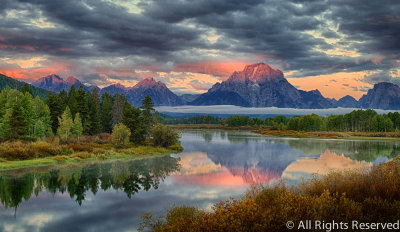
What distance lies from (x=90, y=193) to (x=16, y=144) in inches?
961

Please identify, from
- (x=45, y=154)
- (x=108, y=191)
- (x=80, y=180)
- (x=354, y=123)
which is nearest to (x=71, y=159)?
(x=45, y=154)

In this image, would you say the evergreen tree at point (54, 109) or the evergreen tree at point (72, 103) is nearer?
the evergreen tree at point (54, 109)

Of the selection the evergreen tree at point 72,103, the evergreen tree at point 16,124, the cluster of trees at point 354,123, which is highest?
the evergreen tree at point 72,103

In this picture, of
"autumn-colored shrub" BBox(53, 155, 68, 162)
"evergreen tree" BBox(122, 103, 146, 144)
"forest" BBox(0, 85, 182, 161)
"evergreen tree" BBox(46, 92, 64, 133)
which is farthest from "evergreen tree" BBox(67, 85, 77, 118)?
"autumn-colored shrub" BBox(53, 155, 68, 162)

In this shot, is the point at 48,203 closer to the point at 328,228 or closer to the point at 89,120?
the point at 328,228

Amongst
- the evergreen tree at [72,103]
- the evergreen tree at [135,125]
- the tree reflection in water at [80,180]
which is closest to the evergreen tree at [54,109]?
the evergreen tree at [72,103]

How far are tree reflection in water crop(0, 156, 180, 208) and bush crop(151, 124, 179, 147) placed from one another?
22153 mm

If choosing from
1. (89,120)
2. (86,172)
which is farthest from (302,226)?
(89,120)

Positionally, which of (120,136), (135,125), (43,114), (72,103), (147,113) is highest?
(72,103)

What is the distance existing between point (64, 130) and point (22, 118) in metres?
9.70

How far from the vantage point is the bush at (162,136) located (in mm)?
58688

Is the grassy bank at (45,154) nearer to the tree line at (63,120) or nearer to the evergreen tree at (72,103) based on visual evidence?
the tree line at (63,120)

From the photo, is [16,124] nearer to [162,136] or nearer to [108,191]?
[162,136]

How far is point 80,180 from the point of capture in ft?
88.4
